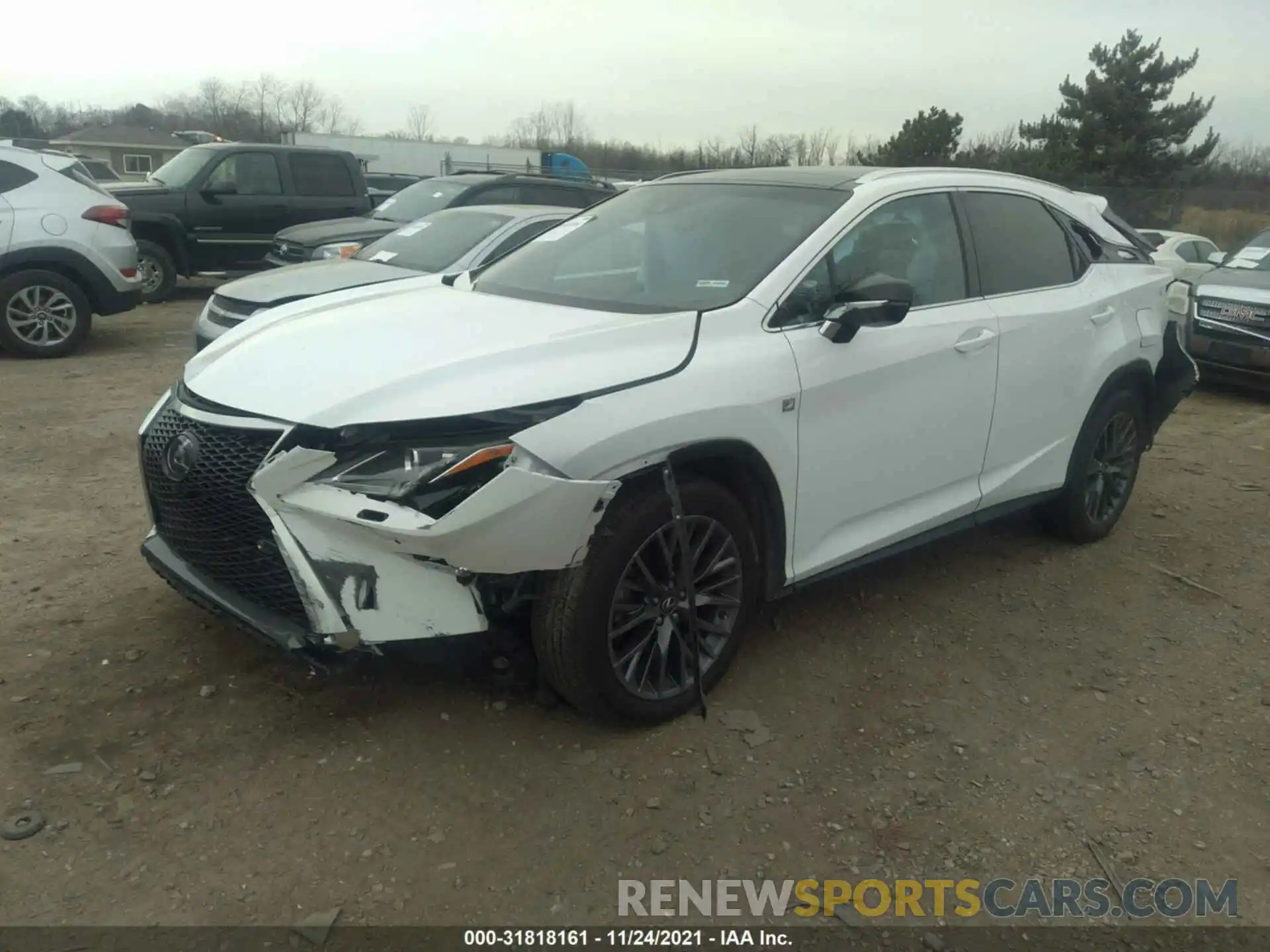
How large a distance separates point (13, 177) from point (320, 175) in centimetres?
474

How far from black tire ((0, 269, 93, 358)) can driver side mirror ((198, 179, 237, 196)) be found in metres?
3.57

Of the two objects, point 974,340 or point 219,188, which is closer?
point 974,340

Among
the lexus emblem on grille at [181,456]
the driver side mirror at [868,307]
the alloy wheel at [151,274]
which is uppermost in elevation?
the driver side mirror at [868,307]

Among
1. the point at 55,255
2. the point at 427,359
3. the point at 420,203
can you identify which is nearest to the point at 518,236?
the point at 420,203

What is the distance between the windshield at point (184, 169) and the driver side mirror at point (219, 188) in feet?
0.72

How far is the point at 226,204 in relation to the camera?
1242cm

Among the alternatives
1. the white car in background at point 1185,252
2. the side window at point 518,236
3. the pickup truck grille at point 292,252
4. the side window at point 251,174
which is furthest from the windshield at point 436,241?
the white car in background at point 1185,252

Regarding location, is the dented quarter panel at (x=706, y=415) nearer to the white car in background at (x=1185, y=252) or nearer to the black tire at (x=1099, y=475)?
the black tire at (x=1099, y=475)

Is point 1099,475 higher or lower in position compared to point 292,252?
lower

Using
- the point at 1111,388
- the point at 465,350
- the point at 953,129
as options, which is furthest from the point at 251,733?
the point at 953,129

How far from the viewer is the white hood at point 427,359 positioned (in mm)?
2895

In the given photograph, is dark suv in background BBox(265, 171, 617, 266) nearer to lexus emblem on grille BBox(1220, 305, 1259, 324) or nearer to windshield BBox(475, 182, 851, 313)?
windshield BBox(475, 182, 851, 313)

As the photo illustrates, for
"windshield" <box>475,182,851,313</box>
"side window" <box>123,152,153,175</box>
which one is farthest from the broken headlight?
"side window" <box>123,152,153,175</box>

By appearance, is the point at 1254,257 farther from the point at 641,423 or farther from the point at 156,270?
the point at 156,270
